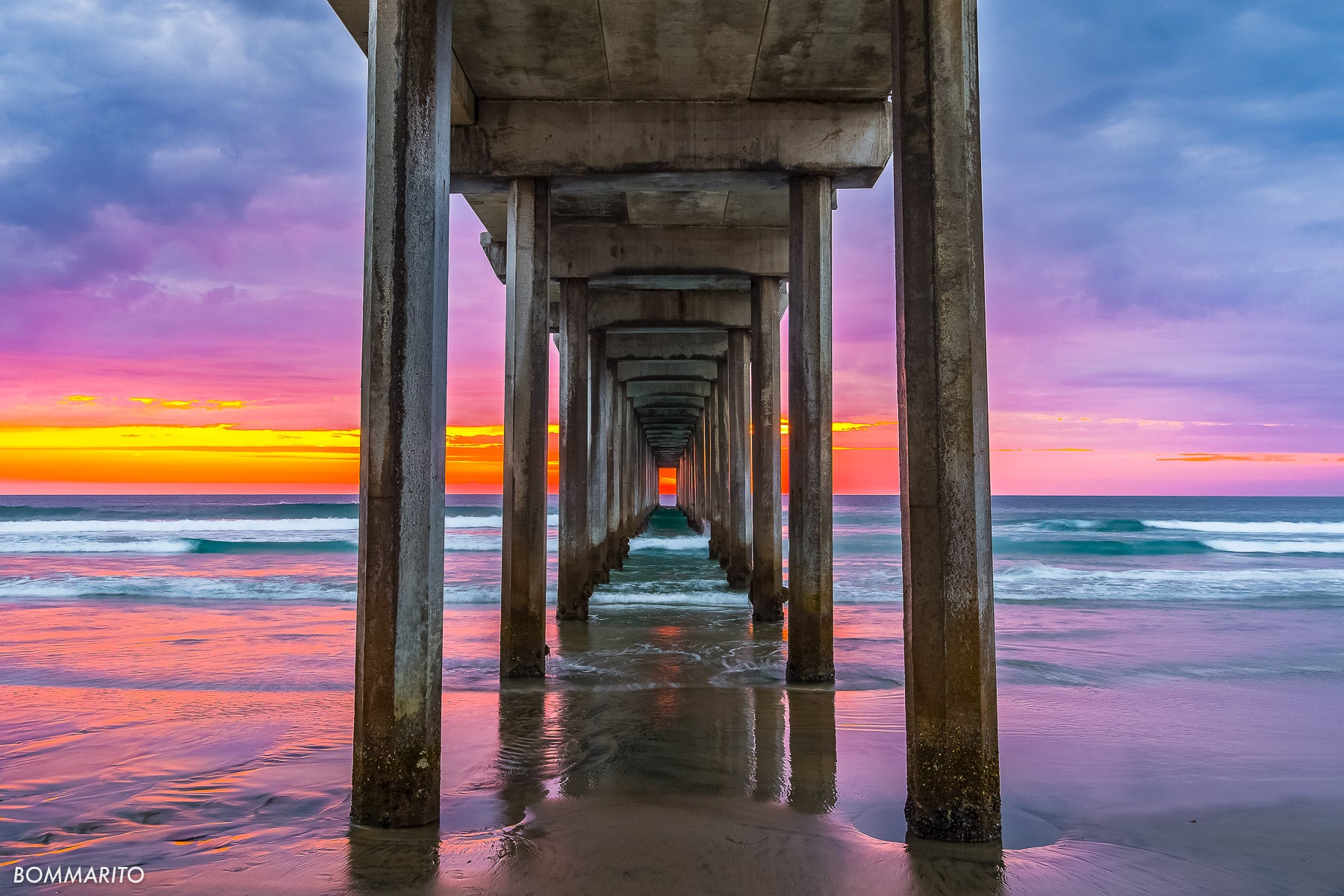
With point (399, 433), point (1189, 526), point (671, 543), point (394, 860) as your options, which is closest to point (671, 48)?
point (399, 433)

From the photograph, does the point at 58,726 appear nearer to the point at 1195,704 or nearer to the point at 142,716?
the point at 142,716

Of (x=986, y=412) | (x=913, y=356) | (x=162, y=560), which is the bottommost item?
(x=162, y=560)

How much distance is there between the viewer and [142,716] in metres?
6.35

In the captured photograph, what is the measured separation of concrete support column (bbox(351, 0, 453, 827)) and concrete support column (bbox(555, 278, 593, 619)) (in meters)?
6.57

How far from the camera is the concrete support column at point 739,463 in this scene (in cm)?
1479

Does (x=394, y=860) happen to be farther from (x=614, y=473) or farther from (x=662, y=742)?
(x=614, y=473)

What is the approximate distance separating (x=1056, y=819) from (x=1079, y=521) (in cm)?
4817

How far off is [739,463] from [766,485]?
148 inches

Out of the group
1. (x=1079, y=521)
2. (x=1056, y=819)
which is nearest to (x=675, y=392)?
(x=1056, y=819)

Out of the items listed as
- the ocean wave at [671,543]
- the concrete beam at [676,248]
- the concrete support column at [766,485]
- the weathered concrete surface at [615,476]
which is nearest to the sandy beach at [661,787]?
the concrete support column at [766,485]

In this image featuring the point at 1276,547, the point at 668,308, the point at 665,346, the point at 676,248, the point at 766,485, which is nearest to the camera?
the point at 766,485

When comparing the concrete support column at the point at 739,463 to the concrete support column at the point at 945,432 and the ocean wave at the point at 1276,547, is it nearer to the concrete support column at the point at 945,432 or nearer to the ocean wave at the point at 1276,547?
the concrete support column at the point at 945,432

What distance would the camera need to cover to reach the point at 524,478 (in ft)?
25.2

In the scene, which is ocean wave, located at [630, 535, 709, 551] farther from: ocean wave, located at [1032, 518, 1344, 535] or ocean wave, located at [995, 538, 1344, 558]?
ocean wave, located at [1032, 518, 1344, 535]
